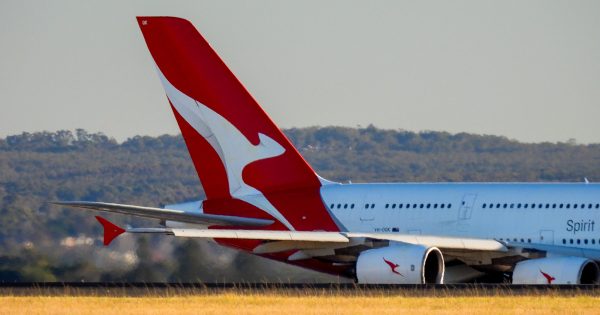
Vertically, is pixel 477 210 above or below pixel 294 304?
above

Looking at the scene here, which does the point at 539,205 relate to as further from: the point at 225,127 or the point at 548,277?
the point at 225,127

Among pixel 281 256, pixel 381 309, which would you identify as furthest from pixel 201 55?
pixel 381 309

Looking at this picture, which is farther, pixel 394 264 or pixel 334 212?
pixel 334 212

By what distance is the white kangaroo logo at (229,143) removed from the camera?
43344 millimetres

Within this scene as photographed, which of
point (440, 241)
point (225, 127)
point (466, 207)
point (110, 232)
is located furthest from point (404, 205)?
point (110, 232)

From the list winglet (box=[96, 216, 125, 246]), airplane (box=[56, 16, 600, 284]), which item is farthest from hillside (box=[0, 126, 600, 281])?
winglet (box=[96, 216, 125, 246])

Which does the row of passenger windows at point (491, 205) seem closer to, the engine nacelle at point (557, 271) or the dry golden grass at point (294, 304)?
the engine nacelle at point (557, 271)

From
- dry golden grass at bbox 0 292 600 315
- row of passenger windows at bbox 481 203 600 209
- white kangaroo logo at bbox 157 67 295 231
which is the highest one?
white kangaroo logo at bbox 157 67 295 231

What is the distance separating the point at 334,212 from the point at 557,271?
727cm

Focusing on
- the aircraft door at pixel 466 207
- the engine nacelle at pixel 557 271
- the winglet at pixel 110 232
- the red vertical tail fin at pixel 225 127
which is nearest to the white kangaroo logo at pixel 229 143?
the red vertical tail fin at pixel 225 127

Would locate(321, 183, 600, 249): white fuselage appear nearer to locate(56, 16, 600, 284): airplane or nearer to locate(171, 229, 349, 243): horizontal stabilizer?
locate(56, 16, 600, 284): airplane

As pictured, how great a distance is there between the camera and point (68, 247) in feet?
151

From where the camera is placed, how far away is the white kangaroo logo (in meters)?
43.3

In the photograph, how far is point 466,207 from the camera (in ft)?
132
